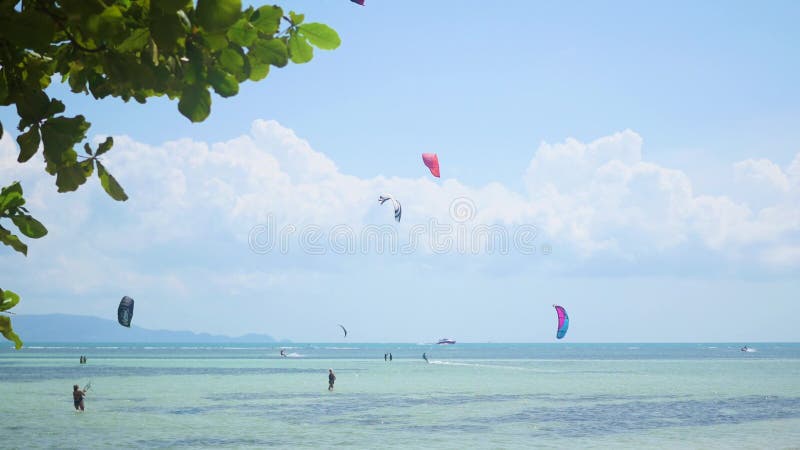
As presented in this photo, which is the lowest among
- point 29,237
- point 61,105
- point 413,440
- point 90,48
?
point 413,440

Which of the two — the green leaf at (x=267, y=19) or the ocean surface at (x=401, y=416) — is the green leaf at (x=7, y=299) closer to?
the green leaf at (x=267, y=19)

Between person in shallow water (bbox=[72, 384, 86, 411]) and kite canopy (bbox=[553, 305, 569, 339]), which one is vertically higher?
kite canopy (bbox=[553, 305, 569, 339])

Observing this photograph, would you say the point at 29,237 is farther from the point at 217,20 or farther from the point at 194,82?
the point at 217,20

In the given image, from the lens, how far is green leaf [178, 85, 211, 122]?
6.92ft

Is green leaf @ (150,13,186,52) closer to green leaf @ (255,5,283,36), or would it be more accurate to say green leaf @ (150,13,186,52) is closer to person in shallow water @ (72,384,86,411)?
green leaf @ (255,5,283,36)

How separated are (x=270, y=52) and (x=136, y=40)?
0.34 metres

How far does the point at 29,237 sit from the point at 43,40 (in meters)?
1.19

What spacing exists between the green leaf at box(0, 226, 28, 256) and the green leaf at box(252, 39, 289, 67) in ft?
4.36

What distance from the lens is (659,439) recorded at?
→ 24.6m

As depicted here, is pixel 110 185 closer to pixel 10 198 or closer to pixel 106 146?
pixel 106 146

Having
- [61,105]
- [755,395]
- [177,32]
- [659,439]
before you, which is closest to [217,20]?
[177,32]

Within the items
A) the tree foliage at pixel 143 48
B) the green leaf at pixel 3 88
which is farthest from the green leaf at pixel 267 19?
the green leaf at pixel 3 88

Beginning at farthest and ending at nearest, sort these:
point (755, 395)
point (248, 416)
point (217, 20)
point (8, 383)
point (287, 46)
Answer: point (8, 383) → point (755, 395) → point (248, 416) → point (287, 46) → point (217, 20)

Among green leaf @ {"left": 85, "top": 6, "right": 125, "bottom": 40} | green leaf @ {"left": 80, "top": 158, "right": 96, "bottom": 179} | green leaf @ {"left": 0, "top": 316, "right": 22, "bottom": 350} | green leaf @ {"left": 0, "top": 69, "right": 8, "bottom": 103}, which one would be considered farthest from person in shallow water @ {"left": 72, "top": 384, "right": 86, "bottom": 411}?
green leaf @ {"left": 85, "top": 6, "right": 125, "bottom": 40}
